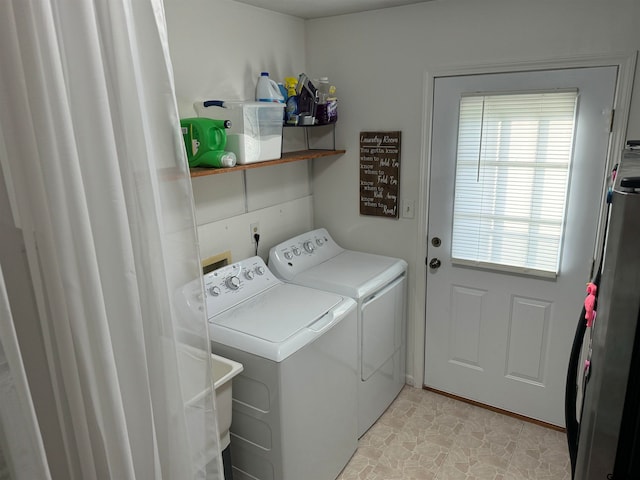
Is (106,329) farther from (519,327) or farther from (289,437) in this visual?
(519,327)

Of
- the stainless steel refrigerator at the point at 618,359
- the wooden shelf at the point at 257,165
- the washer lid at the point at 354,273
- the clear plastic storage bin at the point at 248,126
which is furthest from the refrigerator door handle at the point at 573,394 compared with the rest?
the clear plastic storage bin at the point at 248,126

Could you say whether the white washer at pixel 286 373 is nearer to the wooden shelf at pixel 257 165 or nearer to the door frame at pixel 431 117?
the wooden shelf at pixel 257 165

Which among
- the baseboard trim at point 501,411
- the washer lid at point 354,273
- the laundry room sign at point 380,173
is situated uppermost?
the laundry room sign at point 380,173

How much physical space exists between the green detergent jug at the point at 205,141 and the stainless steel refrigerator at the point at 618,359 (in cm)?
151

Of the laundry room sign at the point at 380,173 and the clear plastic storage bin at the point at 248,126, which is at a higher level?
the clear plastic storage bin at the point at 248,126

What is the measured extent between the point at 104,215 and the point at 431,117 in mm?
2142

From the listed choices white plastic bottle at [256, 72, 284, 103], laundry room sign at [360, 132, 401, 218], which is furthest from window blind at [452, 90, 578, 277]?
white plastic bottle at [256, 72, 284, 103]

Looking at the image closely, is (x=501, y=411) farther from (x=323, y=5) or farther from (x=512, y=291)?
(x=323, y=5)

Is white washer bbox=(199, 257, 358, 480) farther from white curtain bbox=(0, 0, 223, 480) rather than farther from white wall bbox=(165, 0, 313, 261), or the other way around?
white curtain bbox=(0, 0, 223, 480)

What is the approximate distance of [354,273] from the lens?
2.55m

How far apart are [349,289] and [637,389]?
1639 mm

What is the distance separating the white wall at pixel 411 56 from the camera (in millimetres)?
2084

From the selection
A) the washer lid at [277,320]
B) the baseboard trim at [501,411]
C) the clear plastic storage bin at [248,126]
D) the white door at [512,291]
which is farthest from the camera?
the baseboard trim at [501,411]

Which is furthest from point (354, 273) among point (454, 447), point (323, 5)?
point (323, 5)
